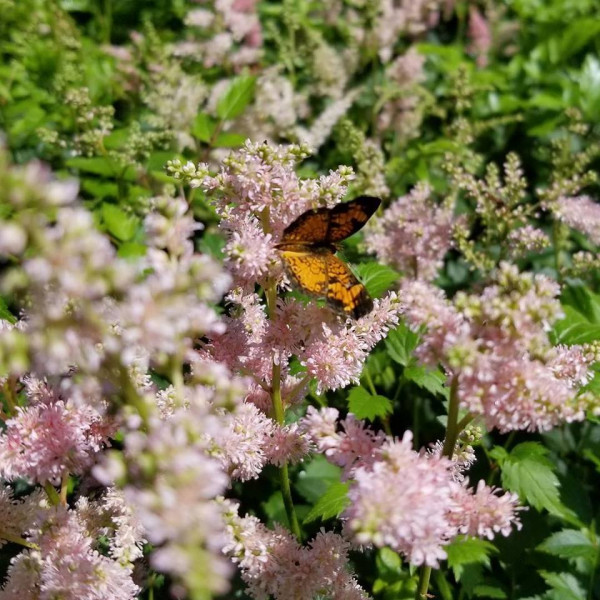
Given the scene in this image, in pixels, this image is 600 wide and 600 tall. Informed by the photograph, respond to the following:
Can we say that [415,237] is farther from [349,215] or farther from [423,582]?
[423,582]

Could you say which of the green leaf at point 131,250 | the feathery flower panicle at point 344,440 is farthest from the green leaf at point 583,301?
the green leaf at point 131,250

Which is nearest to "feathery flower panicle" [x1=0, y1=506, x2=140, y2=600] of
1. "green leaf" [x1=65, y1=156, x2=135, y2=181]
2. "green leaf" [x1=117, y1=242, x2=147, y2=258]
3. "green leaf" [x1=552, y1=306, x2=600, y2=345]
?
"green leaf" [x1=117, y1=242, x2=147, y2=258]

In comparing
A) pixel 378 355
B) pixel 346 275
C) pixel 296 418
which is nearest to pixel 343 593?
pixel 296 418

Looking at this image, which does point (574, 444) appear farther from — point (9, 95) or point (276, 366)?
point (9, 95)

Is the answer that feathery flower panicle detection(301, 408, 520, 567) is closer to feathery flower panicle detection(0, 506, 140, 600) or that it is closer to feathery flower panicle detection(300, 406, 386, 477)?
feathery flower panicle detection(300, 406, 386, 477)

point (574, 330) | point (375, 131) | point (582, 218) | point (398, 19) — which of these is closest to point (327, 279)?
point (574, 330)

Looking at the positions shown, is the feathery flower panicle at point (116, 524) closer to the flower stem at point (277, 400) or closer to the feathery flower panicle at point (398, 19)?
the flower stem at point (277, 400)
